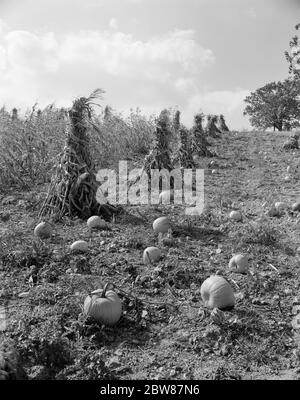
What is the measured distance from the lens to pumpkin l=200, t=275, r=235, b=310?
3623 millimetres

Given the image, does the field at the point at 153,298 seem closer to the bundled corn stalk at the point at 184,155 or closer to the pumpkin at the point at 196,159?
the bundled corn stalk at the point at 184,155

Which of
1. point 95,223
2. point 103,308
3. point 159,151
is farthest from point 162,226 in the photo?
point 159,151

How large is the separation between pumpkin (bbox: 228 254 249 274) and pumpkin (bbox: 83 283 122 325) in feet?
4.64

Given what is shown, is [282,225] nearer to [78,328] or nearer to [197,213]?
[197,213]

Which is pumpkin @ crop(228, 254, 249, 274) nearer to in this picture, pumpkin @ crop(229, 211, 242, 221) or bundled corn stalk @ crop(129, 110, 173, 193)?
pumpkin @ crop(229, 211, 242, 221)

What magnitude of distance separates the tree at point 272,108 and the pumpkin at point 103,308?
48955 mm

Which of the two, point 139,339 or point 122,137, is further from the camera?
point 122,137

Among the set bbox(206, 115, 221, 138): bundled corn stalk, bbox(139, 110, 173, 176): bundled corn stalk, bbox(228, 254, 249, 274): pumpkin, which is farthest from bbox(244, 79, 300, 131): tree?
bbox(228, 254, 249, 274): pumpkin

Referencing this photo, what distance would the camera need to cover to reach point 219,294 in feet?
11.9

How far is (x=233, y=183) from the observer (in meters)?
9.54


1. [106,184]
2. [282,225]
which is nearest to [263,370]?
[282,225]

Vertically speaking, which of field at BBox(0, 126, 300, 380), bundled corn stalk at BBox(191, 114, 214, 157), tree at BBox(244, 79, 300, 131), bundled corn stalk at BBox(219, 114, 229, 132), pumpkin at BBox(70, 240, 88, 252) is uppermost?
tree at BBox(244, 79, 300, 131)

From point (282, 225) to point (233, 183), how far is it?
3465 mm
